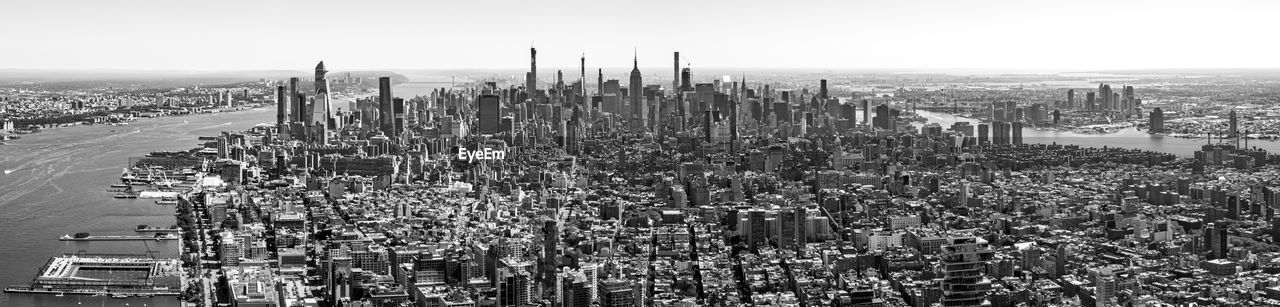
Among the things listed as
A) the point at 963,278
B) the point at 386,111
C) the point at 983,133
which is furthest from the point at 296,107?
the point at 963,278

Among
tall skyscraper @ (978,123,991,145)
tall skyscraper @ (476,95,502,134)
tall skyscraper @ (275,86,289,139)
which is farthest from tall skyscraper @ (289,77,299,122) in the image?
tall skyscraper @ (978,123,991,145)

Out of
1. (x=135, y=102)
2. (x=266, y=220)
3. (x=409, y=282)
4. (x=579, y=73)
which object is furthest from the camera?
(x=135, y=102)

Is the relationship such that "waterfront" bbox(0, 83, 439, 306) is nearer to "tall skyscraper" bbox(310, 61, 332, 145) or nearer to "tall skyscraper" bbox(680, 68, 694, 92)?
"tall skyscraper" bbox(310, 61, 332, 145)

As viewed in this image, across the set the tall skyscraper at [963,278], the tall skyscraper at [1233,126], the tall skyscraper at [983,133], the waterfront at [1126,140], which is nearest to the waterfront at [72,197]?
the tall skyscraper at [963,278]

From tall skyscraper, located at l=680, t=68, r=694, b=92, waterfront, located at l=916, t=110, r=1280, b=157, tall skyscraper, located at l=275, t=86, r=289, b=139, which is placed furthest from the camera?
tall skyscraper, located at l=680, t=68, r=694, b=92

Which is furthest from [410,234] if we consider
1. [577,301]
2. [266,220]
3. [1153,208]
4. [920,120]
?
[920,120]

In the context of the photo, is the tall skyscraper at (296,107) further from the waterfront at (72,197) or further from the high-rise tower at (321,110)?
the waterfront at (72,197)

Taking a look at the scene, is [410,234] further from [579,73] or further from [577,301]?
[579,73]
